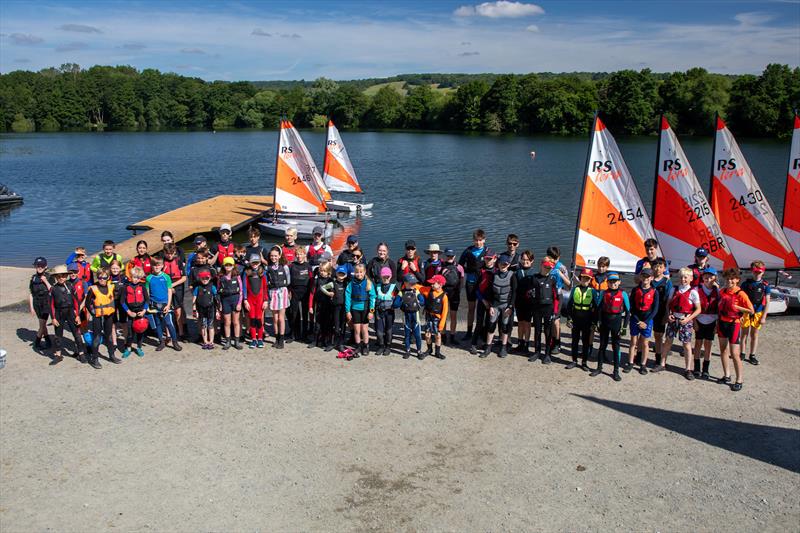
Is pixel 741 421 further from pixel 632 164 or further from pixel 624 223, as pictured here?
pixel 632 164

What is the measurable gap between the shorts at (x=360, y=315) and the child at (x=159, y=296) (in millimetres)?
3026

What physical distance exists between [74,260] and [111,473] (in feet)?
16.0

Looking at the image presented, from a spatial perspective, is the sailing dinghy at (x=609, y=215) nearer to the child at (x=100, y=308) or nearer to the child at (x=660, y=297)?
the child at (x=660, y=297)

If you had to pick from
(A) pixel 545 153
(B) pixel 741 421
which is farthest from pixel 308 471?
(A) pixel 545 153

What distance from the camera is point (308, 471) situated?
23.9 feet

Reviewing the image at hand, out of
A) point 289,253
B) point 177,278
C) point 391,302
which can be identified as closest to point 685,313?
point 391,302

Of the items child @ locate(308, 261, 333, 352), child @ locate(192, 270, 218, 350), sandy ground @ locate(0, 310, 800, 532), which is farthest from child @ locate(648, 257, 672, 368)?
child @ locate(192, 270, 218, 350)

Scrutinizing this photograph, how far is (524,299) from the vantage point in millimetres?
10617

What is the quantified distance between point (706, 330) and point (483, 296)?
342 centimetres

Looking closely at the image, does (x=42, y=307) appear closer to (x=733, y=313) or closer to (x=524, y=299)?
(x=524, y=299)

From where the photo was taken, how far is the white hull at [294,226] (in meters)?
24.9

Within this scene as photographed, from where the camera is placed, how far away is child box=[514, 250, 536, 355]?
1050 centimetres

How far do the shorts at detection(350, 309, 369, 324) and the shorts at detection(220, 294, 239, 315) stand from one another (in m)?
1.96

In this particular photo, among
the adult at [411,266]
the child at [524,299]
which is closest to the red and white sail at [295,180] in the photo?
the adult at [411,266]
